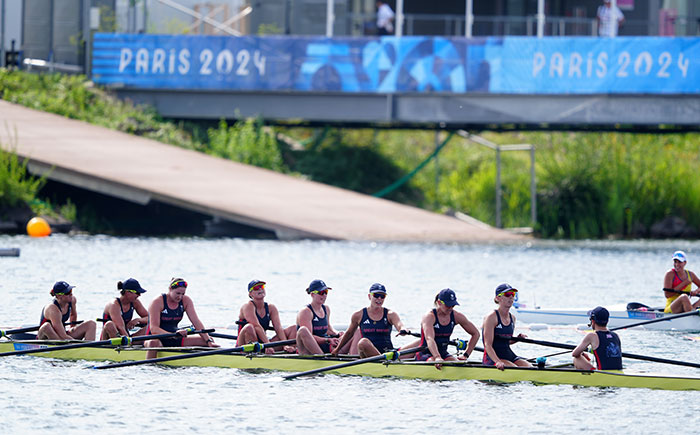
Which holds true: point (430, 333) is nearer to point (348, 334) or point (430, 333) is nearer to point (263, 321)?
point (348, 334)

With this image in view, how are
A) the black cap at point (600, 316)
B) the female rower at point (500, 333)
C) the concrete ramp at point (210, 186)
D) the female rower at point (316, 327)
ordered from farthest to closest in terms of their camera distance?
the concrete ramp at point (210, 186)
the female rower at point (316, 327)
the female rower at point (500, 333)
the black cap at point (600, 316)

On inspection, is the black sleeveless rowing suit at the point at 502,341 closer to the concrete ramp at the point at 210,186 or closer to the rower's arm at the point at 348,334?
the rower's arm at the point at 348,334

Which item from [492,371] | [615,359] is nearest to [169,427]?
[492,371]

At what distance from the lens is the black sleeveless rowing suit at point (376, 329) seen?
55.6ft

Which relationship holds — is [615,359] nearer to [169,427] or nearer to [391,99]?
[169,427]

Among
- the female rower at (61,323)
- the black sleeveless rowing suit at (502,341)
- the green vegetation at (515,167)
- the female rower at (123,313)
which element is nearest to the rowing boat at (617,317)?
the black sleeveless rowing suit at (502,341)

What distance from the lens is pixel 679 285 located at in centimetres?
2186

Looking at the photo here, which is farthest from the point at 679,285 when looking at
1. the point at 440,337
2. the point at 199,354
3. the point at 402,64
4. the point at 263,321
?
the point at 402,64

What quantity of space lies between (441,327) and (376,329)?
100cm

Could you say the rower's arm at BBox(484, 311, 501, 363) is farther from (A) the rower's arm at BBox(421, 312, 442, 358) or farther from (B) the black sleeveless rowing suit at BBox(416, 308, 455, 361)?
(A) the rower's arm at BBox(421, 312, 442, 358)

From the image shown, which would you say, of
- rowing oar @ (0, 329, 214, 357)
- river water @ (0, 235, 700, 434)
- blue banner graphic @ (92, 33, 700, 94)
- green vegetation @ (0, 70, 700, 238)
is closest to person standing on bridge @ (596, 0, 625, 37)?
blue banner graphic @ (92, 33, 700, 94)

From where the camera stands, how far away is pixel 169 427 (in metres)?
14.4

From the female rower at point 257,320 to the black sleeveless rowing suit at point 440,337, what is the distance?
2.10 meters

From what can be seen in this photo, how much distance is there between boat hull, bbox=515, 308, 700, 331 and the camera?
22.1 m
